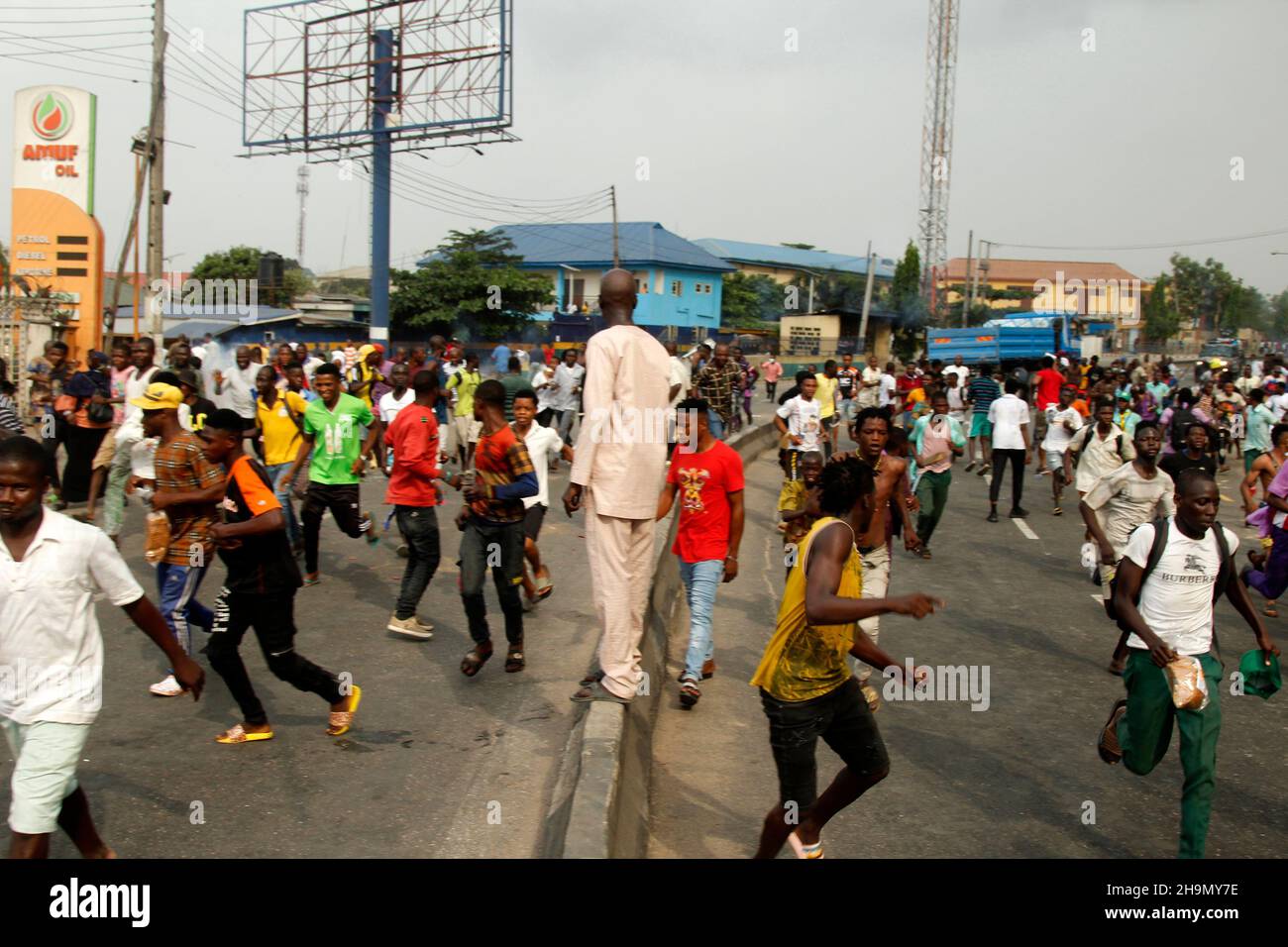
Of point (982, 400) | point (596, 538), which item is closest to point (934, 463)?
point (982, 400)

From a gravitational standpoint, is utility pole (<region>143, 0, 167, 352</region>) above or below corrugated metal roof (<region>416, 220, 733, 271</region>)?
below

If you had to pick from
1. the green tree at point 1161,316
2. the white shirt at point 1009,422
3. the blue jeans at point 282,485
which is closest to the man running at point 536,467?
the blue jeans at point 282,485

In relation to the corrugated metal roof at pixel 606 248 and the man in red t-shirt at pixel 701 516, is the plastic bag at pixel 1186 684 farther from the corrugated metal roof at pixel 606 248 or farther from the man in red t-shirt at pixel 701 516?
the corrugated metal roof at pixel 606 248

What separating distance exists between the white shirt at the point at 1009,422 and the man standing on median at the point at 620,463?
9566 millimetres

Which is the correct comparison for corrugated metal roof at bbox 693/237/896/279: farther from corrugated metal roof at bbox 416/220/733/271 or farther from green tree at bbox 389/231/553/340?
green tree at bbox 389/231/553/340

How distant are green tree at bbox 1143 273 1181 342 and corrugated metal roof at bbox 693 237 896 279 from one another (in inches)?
885

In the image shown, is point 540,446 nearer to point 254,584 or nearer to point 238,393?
point 254,584

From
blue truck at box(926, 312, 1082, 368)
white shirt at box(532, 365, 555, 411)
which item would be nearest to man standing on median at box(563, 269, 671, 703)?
white shirt at box(532, 365, 555, 411)

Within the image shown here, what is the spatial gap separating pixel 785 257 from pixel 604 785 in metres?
86.3

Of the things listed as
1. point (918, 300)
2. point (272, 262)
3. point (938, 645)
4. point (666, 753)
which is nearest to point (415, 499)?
point (666, 753)

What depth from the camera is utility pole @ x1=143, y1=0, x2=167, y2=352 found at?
908 inches

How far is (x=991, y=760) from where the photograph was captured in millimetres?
6359
